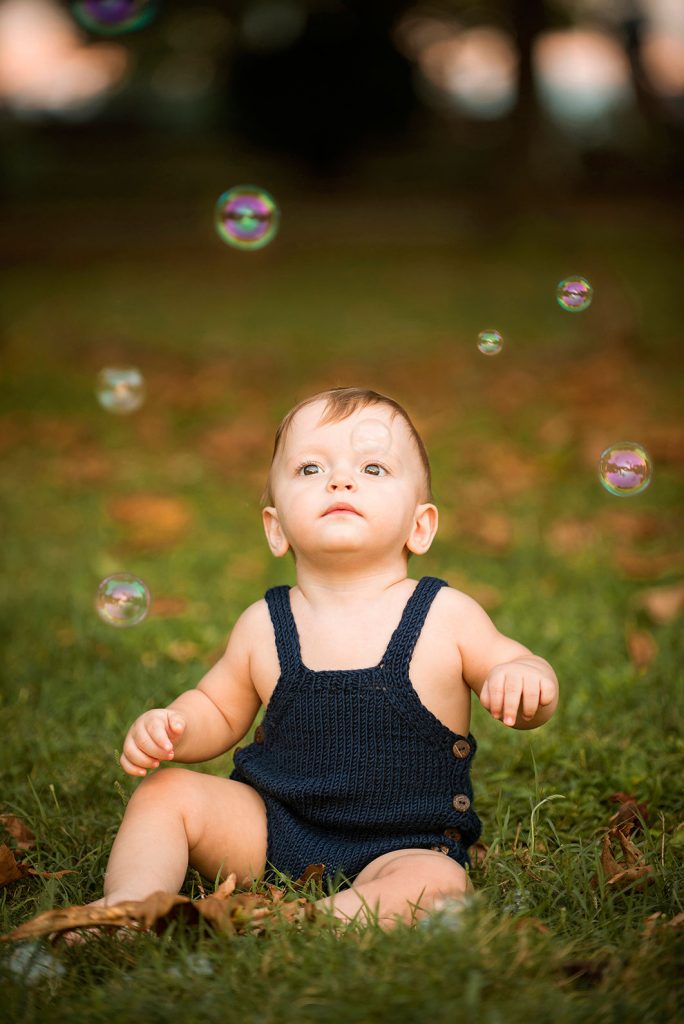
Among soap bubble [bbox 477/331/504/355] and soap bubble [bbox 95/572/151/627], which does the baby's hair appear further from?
soap bubble [bbox 477/331/504/355]

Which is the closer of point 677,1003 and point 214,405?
point 677,1003

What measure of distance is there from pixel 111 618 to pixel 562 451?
3490 millimetres

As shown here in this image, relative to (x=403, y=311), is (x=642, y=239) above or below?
above

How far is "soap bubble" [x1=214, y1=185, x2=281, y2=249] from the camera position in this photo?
407 centimetres

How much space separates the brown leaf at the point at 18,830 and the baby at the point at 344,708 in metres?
0.40

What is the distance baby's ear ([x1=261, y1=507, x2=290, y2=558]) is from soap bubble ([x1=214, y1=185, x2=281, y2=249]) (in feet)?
6.10

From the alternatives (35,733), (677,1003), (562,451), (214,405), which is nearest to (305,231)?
(214,405)

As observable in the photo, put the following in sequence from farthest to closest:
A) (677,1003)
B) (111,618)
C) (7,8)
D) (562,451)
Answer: (7,8) < (562,451) < (111,618) < (677,1003)

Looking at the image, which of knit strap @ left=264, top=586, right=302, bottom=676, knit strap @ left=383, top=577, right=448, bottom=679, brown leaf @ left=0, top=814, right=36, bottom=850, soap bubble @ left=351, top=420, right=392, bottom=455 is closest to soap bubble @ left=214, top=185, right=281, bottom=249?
soap bubble @ left=351, top=420, right=392, bottom=455

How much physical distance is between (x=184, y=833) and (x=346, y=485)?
0.75m

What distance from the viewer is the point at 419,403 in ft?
23.8

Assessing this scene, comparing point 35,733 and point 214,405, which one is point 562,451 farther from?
point 35,733

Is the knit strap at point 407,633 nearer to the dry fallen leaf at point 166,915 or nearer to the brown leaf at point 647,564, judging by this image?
the dry fallen leaf at point 166,915

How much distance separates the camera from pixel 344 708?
2266 millimetres
